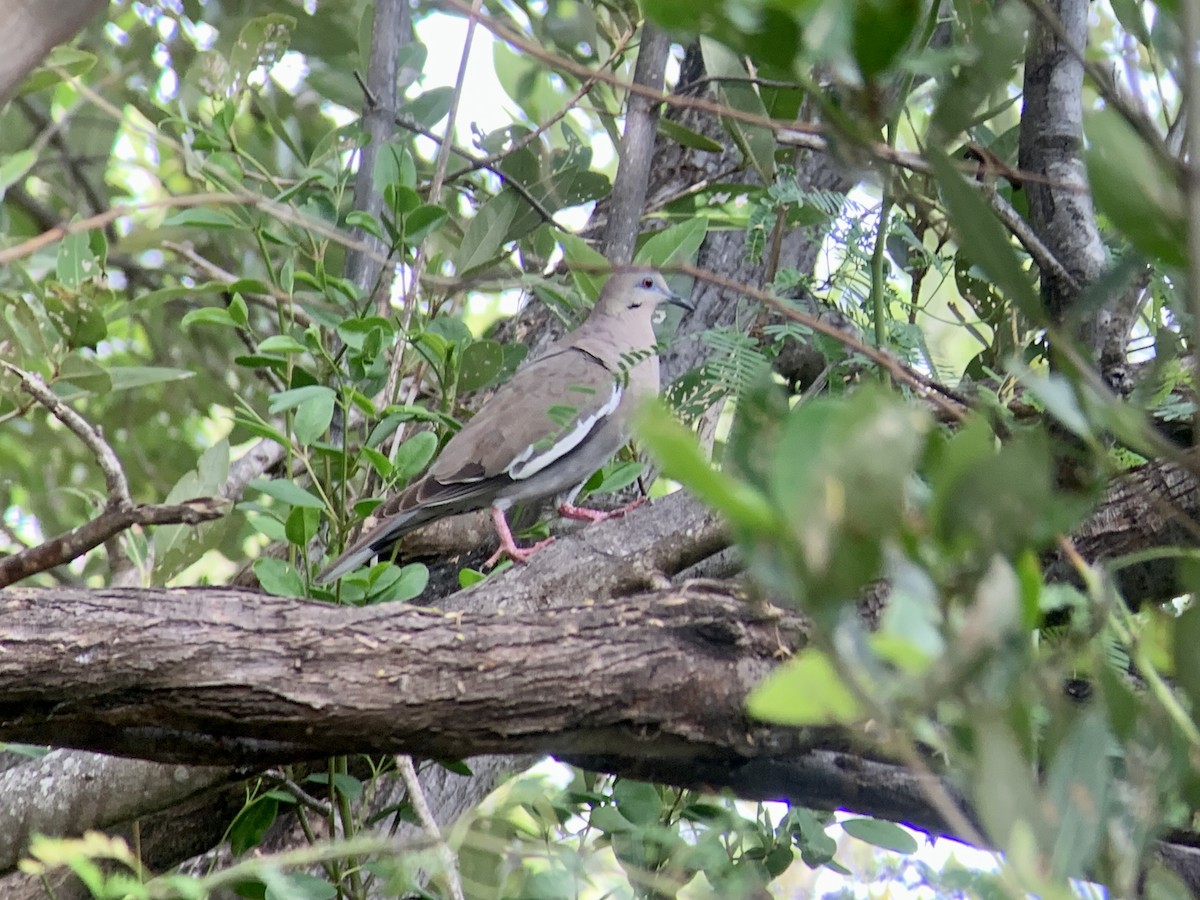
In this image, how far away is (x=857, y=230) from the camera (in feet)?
7.02

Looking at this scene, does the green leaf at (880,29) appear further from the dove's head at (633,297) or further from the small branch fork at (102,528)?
the dove's head at (633,297)

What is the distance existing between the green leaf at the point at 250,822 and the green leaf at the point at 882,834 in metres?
0.95

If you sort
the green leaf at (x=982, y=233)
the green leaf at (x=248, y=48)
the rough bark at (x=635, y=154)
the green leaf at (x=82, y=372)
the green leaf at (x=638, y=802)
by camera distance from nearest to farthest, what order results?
1. the green leaf at (x=982, y=233)
2. the green leaf at (x=638, y=802)
3. the green leaf at (x=82, y=372)
4. the green leaf at (x=248, y=48)
5. the rough bark at (x=635, y=154)

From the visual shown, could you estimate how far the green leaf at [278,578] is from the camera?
2107 mm

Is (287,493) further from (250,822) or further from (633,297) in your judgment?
(633,297)

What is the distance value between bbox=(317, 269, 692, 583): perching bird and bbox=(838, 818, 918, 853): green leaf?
1139 millimetres

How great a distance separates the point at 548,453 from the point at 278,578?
1.00 meters

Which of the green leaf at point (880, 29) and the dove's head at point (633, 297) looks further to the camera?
the dove's head at point (633, 297)

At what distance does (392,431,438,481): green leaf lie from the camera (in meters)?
2.16

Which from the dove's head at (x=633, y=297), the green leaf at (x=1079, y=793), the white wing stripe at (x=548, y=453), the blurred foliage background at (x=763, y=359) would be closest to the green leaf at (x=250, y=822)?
the blurred foliage background at (x=763, y=359)

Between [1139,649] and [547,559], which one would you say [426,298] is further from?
[1139,649]

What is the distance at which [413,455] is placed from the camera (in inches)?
85.7

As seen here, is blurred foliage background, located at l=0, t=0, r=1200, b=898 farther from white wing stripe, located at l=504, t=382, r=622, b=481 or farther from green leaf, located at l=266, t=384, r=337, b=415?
white wing stripe, located at l=504, t=382, r=622, b=481

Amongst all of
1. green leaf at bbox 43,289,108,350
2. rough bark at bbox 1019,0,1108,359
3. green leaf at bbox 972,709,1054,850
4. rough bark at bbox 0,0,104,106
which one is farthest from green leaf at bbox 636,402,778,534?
green leaf at bbox 43,289,108,350
